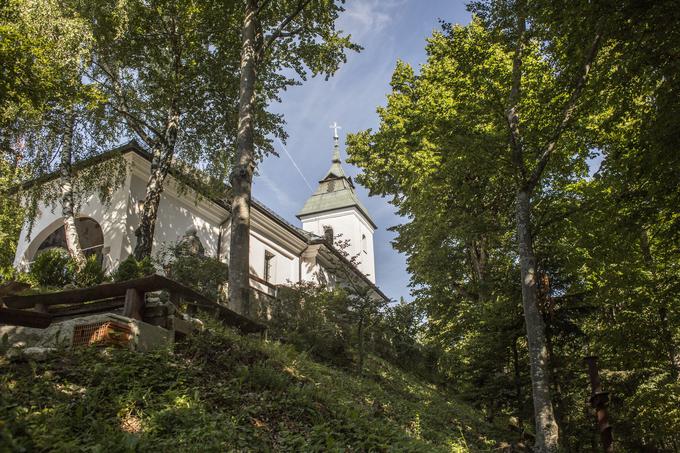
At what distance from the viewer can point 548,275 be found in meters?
13.3

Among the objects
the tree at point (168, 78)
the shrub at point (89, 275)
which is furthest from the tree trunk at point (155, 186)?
the shrub at point (89, 275)

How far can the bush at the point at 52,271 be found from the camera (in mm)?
11625

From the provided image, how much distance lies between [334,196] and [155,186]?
104 ft

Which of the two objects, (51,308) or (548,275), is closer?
(51,308)

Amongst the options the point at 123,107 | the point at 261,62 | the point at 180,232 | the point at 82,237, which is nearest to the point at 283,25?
the point at 261,62

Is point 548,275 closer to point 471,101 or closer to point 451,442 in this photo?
point 471,101

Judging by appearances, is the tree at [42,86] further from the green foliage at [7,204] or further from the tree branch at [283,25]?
the tree branch at [283,25]

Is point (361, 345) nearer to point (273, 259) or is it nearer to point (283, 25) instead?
point (283, 25)

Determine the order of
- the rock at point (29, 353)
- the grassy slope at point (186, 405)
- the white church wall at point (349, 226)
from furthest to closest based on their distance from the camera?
the white church wall at point (349, 226), the rock at point (29, 353), the grassy slope at point (186, 405)

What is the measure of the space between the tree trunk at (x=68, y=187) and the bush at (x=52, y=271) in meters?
2.36

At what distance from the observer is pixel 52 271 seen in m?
11.7

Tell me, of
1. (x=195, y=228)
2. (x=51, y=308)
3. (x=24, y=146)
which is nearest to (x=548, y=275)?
(x=51, y=308)

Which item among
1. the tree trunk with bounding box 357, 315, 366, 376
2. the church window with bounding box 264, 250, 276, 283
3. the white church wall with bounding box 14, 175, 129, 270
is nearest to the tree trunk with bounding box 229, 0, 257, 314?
the tree trunk with bounding box 357, 315, 366, 376

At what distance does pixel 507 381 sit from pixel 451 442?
5064 millimetres
